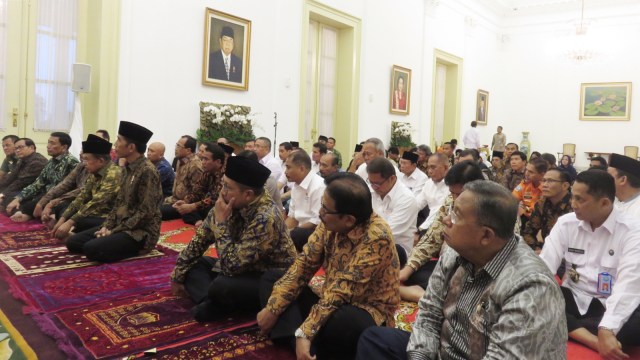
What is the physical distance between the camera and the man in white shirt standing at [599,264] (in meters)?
2.55

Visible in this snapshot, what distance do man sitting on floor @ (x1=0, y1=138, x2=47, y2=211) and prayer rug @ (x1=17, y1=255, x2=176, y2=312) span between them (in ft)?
10.4

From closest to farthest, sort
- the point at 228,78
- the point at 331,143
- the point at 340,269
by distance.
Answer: the point at 340,269 → the point at 228,78 → the point at 331,143

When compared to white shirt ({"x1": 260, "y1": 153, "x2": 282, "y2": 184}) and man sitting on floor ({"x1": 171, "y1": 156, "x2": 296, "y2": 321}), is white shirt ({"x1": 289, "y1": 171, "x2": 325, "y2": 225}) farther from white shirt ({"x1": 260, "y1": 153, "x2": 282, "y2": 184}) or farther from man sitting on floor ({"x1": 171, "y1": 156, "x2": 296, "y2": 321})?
white shirt ({"x1": 260, "y1": 153, "x2": 282, "y2": 184})

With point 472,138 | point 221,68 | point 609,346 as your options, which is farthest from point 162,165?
point 472,138

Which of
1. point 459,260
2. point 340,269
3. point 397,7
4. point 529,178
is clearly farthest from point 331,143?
point 459,260

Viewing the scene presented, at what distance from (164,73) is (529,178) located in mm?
5767

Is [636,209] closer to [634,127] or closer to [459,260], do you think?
[459,260]

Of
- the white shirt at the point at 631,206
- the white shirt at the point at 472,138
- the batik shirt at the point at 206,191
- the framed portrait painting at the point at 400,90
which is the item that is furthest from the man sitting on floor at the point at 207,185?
the white shirt at the point at 472,138

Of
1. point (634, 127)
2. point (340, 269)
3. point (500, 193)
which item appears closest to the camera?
point (500, 193)

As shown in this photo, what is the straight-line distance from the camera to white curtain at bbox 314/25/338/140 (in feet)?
38.2

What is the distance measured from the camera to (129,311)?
126 inches

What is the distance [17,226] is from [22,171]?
3.91 ft

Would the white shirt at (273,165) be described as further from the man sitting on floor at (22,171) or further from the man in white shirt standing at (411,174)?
the man sitting on floor at (22,171)

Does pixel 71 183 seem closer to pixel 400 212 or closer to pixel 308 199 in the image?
pixel 308 199
